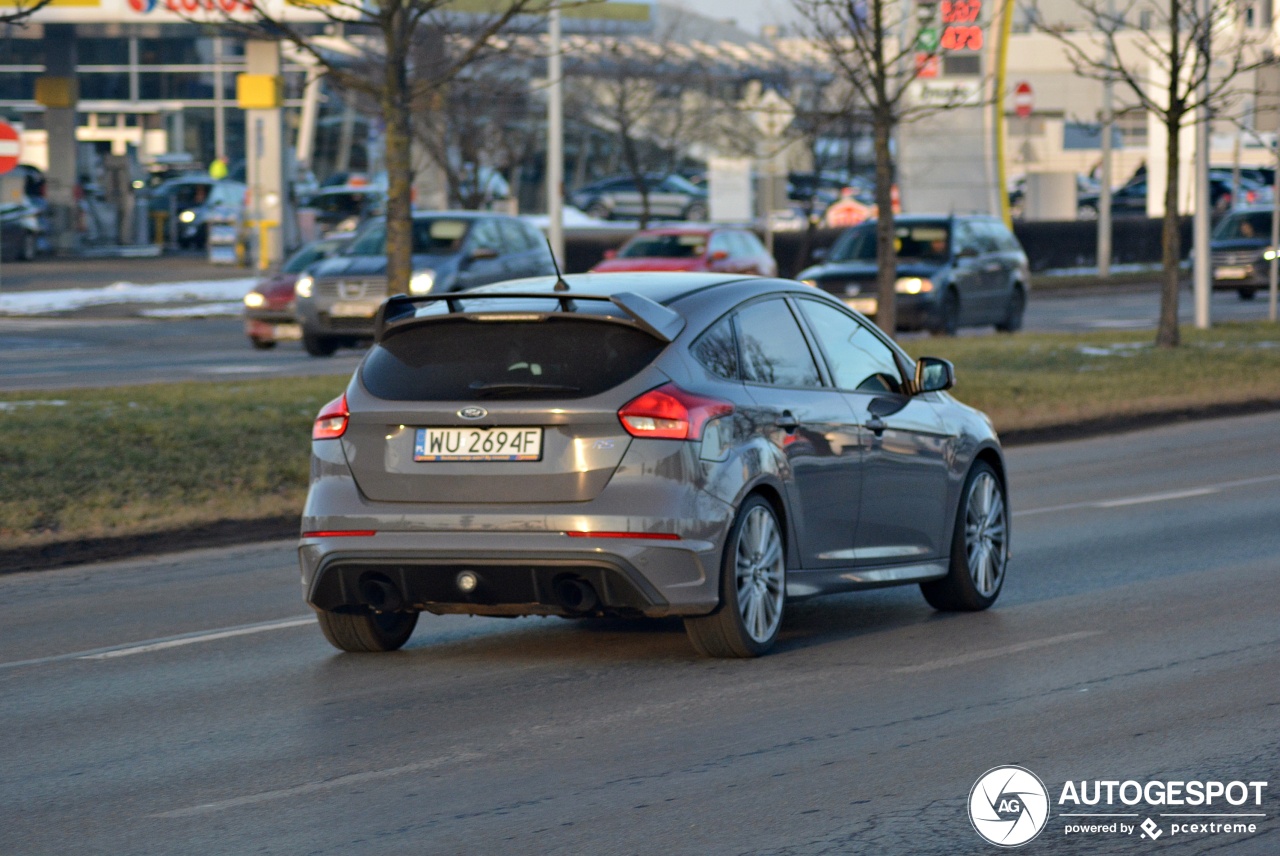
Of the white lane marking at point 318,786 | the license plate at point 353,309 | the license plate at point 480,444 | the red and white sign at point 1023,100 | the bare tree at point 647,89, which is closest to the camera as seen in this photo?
the white lane marking at point 318,786

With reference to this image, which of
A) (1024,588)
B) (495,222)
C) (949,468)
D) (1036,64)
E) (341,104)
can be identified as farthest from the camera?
(341,104)

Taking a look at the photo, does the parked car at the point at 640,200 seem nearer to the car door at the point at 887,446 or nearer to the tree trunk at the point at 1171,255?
the tree trunk at the point at 1171,255

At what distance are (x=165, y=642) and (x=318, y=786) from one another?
304 centimetres

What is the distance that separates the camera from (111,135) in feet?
287

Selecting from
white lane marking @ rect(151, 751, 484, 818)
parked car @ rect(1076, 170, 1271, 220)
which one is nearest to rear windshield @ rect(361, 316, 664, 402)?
white lane marking @ rect(151, 751, 484, 818)

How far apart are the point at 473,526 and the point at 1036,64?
230 ft

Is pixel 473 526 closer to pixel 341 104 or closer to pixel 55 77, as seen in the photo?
pixel 55 77

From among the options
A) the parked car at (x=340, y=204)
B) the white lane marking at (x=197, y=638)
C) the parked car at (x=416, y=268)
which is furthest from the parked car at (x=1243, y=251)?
the white lane marking at (x=197, y=638)

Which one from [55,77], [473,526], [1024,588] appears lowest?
[1024,588]

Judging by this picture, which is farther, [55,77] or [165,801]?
[55,77]

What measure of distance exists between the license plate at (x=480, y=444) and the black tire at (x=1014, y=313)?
81.4 ft

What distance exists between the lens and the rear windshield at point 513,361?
8.07m

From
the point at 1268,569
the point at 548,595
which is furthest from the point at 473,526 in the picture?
the point at 1268,569

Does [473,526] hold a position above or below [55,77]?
below
